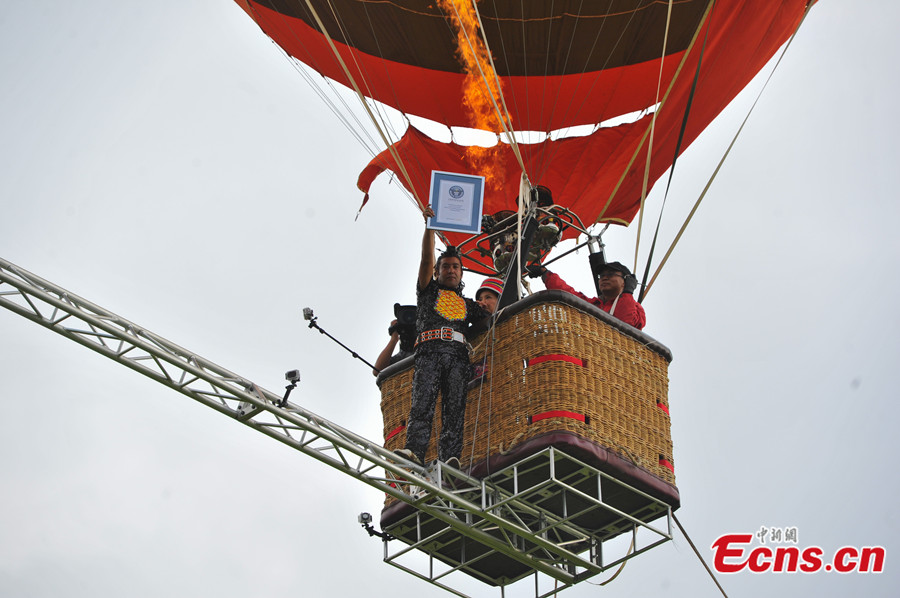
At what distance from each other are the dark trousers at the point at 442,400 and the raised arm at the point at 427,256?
460 mm

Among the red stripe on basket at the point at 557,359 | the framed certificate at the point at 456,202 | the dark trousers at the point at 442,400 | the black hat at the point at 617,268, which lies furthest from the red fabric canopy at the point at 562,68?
the red stripe on basket at the point at 557,359

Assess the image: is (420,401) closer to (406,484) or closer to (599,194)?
(406,484)

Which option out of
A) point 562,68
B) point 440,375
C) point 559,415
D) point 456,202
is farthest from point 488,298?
point 562,68

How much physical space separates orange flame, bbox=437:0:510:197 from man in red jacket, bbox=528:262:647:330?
3.06 meters

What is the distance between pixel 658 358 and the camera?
7301 millimetres

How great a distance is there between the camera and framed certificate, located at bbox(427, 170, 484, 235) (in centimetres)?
679

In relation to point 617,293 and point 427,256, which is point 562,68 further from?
point 427,256

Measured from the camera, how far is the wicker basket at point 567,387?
6.63 meters

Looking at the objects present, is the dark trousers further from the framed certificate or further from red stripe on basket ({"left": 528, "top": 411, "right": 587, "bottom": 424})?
the framed certificate

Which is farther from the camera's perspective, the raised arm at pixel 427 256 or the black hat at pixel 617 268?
the black hat at pixel 617 268

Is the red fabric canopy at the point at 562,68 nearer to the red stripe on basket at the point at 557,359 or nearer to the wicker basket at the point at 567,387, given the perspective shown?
the wicker basket at the point at 567,387

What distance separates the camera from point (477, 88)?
1159 centimetres

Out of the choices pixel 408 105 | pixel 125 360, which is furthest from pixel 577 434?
pixel 408 105

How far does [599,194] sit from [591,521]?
486cm
